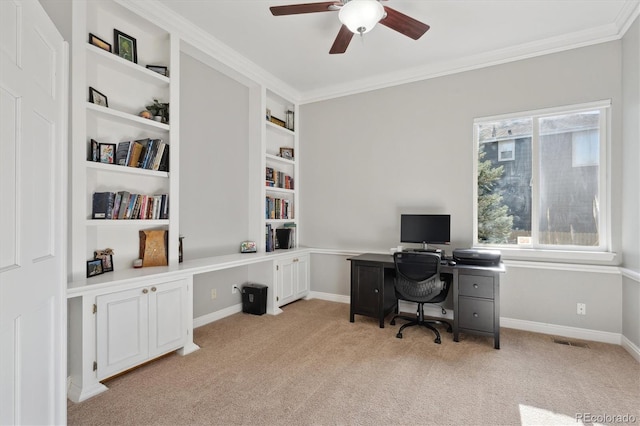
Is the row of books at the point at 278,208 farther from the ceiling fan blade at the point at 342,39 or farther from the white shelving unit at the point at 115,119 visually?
the ceiling fan blade at the point at 342,39

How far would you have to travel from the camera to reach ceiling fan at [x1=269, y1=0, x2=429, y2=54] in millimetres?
2082

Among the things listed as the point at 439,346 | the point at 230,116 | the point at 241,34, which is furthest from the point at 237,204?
the point at 439,346

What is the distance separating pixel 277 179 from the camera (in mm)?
4352

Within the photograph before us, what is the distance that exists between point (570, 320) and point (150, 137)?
4431 millimetres

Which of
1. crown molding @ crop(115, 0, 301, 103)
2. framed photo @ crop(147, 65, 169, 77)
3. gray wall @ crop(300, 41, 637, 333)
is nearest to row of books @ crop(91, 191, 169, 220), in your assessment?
framed photo @ crop(147, 65, 169, 77)

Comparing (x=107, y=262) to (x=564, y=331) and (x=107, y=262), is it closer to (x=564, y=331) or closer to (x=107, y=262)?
(x=107, y=262)

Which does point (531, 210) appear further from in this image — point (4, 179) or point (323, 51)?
point (4, 179)

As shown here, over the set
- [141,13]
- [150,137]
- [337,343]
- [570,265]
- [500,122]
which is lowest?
[337,343]

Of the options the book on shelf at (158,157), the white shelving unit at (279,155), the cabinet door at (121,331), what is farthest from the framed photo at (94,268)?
the white shelving unit at (279,155)

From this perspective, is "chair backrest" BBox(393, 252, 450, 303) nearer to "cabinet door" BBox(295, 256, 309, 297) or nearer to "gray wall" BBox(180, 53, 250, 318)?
"cabinet door" BBox(295, 256, 309, 297)

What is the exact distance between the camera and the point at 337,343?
2.99m

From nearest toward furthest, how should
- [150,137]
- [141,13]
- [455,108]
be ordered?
[141,13] → [150,137] → [455,108]

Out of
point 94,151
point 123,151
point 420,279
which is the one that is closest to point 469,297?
point 420,279

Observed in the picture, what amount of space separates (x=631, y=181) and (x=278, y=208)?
365cm
